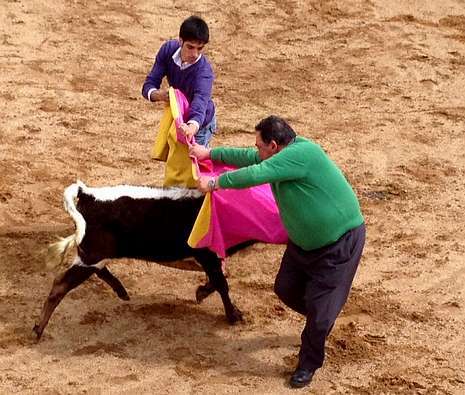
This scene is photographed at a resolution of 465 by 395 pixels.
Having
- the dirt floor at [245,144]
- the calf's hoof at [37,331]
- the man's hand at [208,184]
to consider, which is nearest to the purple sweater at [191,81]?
the man's hand at [208,184]

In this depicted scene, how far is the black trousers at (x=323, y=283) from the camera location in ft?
19.4

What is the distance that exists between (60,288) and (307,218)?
5.69 feet

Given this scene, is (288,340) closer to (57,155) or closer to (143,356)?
(143,356)

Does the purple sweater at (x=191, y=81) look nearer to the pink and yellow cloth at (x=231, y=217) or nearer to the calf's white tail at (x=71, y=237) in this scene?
the pink and yellow cloth at (x=231, y=217)

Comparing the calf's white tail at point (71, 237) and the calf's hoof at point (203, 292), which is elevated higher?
the calf's white tail at point (71, 237)

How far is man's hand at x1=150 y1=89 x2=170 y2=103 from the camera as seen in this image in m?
6.67

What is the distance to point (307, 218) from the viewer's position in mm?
5781

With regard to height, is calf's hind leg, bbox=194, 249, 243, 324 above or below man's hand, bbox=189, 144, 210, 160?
below

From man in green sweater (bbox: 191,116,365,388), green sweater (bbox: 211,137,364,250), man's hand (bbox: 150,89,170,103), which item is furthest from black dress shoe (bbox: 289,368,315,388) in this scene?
man's hand (bbox: 150,89,170,103)

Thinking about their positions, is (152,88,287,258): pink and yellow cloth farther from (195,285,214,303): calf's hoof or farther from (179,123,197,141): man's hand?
(195,285,214,303): calf's hoof

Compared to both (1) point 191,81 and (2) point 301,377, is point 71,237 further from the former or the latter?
(2) point 301,377

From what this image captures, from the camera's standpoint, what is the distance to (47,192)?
8492 millimetres

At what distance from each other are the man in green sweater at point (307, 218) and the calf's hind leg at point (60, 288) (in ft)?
3.61

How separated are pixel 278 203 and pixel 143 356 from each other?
1.38 meters
